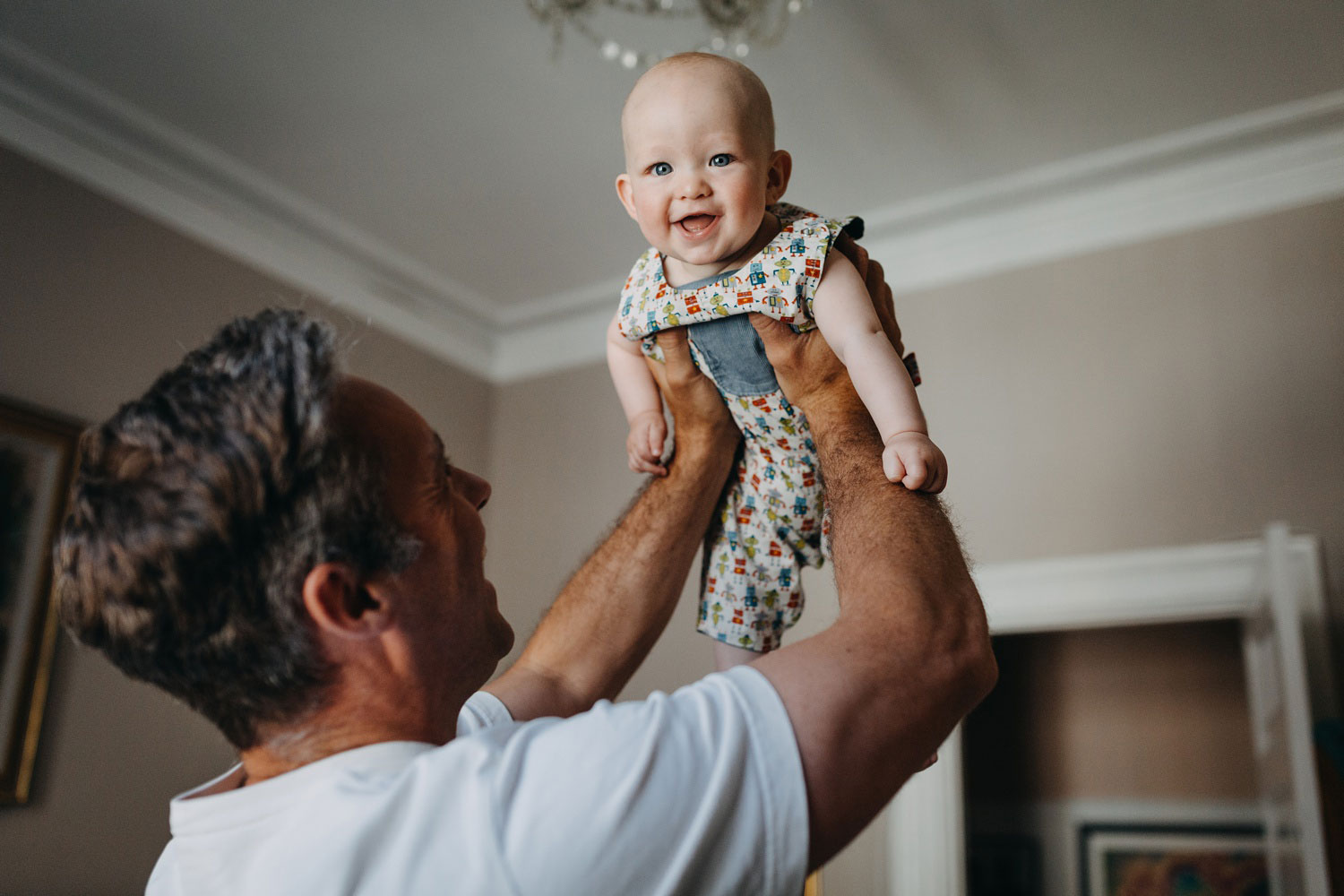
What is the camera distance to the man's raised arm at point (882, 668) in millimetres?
761

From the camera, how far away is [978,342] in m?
3.31

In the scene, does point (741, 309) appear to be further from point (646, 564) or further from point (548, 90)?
point (548, 90)

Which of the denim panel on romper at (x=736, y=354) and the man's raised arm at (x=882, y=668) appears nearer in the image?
the man's raised arm at (x=882, y=668)

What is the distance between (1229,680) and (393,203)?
3.54 m

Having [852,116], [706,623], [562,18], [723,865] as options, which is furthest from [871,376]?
[852,116]

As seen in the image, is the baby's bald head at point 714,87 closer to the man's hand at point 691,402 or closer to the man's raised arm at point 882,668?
the man's hand at point 691,402

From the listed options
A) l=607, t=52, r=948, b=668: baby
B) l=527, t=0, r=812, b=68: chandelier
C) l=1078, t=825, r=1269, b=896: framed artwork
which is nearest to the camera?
l=607, t=52, r=948, b=668: baby

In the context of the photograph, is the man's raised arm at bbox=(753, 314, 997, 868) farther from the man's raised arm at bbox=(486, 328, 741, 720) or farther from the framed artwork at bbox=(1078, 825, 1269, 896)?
the framed artwork at bbox=(1078, 825, 1269, 896)

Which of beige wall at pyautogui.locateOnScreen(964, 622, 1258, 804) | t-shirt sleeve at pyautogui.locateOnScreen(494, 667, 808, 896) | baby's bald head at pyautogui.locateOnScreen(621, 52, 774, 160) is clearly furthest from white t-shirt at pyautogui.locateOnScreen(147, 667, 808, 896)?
beige wall at pyautogui.locateOnScreen(964, 622, 1258, 804)

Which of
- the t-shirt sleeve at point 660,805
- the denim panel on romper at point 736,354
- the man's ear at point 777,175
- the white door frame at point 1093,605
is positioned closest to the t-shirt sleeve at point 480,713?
the t-shirt sleeve at point 660,805

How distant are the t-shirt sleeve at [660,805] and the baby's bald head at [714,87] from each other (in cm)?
69

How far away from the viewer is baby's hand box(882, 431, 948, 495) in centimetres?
97

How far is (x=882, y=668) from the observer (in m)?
0.78

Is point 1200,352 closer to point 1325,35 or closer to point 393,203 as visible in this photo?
point 1325,35
